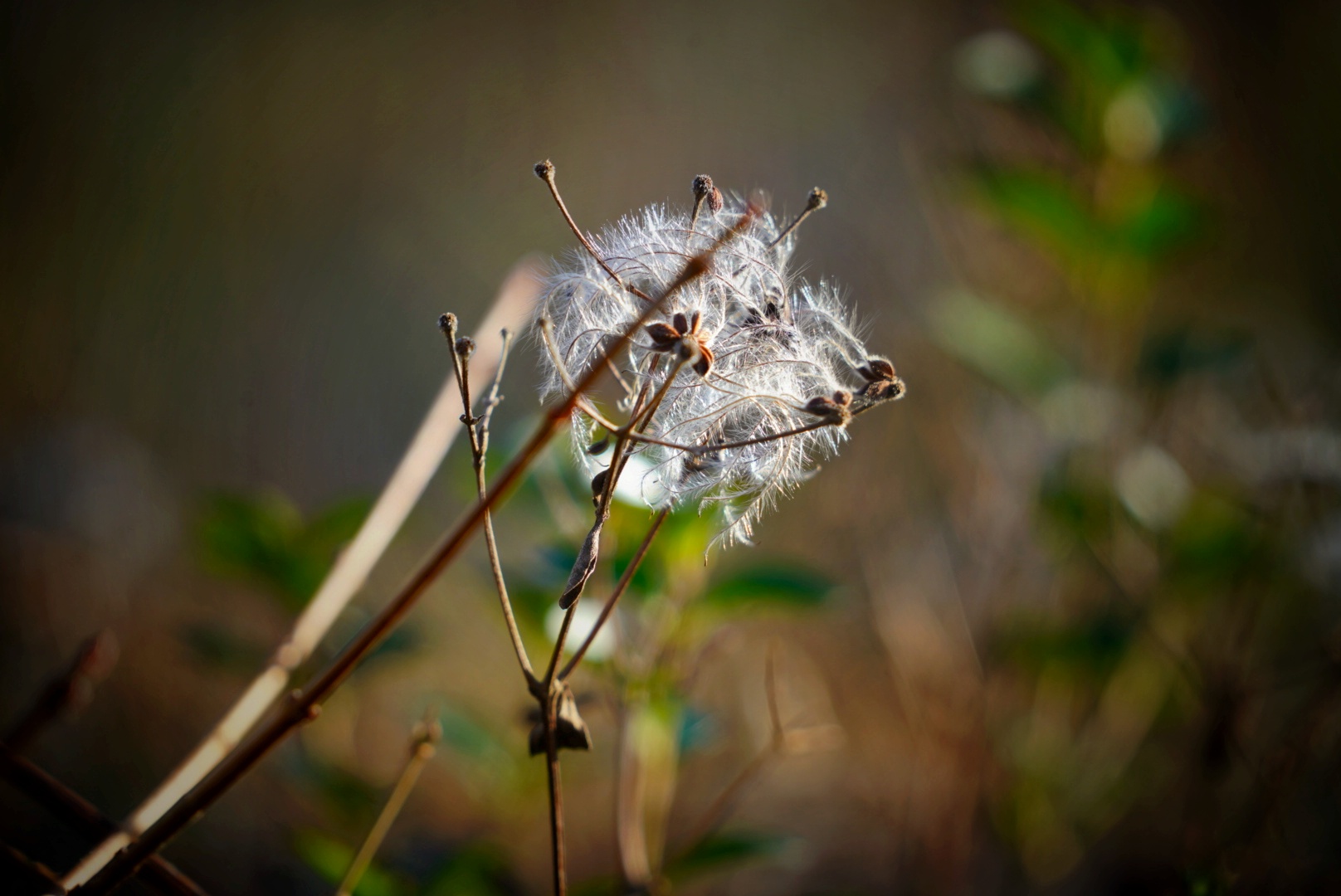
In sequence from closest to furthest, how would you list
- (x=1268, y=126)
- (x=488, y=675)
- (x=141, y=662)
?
(x=141, y=662) → (x=488, y=675) → (x=1268, y=126)

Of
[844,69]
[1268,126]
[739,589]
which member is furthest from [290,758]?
[1268,126]

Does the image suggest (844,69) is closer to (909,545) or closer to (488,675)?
(909,545)

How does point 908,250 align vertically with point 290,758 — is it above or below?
above

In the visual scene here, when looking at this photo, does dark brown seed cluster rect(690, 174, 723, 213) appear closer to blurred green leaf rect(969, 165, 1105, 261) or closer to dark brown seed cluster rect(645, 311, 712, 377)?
dark brown seed cluster rect(645, 311, 712, 377)

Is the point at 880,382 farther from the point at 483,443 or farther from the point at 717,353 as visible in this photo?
the point at 483,443

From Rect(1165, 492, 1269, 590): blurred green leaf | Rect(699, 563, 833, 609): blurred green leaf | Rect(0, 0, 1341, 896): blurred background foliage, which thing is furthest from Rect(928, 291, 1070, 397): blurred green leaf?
Rect(699, 563, 833, 609): blurred green leaf

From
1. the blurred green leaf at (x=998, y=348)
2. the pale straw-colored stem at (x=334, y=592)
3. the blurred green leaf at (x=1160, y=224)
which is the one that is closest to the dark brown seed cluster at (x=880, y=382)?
the pale straw-colored stem at (x=334, y=592)

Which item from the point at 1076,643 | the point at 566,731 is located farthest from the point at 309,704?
the point at 1076,643
